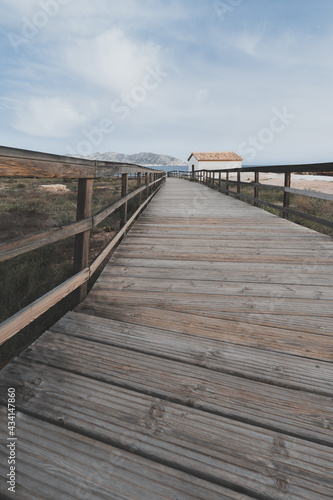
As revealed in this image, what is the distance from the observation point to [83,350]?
1.41 meters

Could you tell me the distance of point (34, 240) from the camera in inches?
53.2

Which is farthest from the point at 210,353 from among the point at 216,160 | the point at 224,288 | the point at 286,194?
the point at 216,160

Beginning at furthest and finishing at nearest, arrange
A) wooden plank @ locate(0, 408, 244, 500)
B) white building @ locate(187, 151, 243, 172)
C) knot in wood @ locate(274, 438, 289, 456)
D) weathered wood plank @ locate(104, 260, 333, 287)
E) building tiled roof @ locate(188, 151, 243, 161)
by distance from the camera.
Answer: building tiled roof @ locate(188, 151, 243, 161) < white building @ locate(187, 151, 243, 172) < weathered wood plank @ locate(104, 260, 333, 287) < knot in wood @ locate(274, 438, 289, 456) < wooden plank @ locate(0, 408, 244, 500)

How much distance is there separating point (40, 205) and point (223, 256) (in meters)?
9.19

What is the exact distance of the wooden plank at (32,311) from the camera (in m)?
1.11

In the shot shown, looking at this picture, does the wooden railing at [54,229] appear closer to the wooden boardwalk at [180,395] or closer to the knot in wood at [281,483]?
the wooden boardwalk at [180,395]

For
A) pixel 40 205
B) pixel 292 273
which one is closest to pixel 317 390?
pixel 292 273

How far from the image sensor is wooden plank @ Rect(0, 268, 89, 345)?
1.11 metres

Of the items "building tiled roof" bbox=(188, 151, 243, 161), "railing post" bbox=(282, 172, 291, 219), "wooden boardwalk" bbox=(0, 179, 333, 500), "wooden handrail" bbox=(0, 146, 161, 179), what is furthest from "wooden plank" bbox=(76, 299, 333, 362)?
"building tiled roof" bbox=(188, 151, 243, 161)

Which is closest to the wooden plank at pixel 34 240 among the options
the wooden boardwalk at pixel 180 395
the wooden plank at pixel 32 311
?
the wooden plank at pixel 32 311

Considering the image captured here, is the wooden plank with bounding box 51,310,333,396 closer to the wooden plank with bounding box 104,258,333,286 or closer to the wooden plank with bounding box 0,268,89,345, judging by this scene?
the wooden plank with bounding box 0,268,89,345

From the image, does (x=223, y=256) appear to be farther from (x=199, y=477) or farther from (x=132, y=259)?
(x=199, y=477)

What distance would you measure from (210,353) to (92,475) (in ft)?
2.48

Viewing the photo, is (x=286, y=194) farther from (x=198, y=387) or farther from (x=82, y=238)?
(x=198, y=387)
